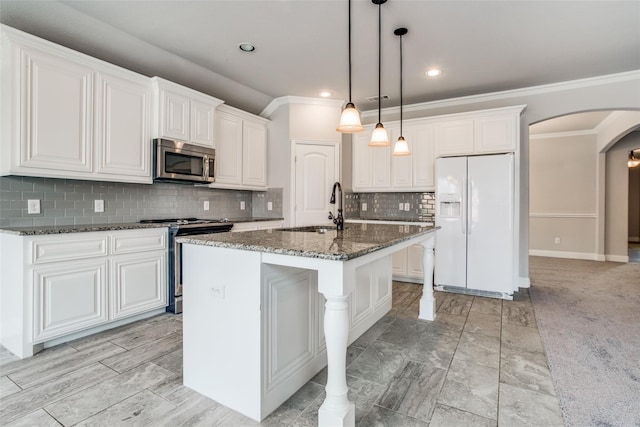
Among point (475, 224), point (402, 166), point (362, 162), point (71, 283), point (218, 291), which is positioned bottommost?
point (71, 283)

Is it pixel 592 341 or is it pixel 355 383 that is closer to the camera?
pixel 355 383

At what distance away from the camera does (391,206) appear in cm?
539

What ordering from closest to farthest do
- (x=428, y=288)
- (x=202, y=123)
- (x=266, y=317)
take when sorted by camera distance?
(x=266, y=317), (x=428, y=288), (x=202, y=123)

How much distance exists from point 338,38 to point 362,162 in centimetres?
227

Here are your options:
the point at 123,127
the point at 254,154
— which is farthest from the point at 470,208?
the point at 123,127

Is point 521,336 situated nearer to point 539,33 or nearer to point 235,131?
point 539,33

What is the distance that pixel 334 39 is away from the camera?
311cm

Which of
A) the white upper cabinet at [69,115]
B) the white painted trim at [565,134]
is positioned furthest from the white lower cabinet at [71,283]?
the white painted trim at [565,134]

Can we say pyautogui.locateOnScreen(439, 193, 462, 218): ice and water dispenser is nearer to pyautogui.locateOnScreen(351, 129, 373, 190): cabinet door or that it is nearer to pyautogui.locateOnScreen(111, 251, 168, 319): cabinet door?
pyautogui.locateOnScreen(351, 129, 373, 190): cabinet door

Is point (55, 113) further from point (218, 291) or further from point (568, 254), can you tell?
point (568, 254)

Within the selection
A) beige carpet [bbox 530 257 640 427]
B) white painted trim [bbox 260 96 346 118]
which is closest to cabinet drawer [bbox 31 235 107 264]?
white painted trim [bbox 260 96 346 118]

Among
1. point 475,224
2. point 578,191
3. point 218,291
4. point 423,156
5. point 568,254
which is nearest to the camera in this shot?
point 218,291

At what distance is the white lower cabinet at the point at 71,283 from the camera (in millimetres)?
2350

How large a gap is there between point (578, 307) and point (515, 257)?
81cm
